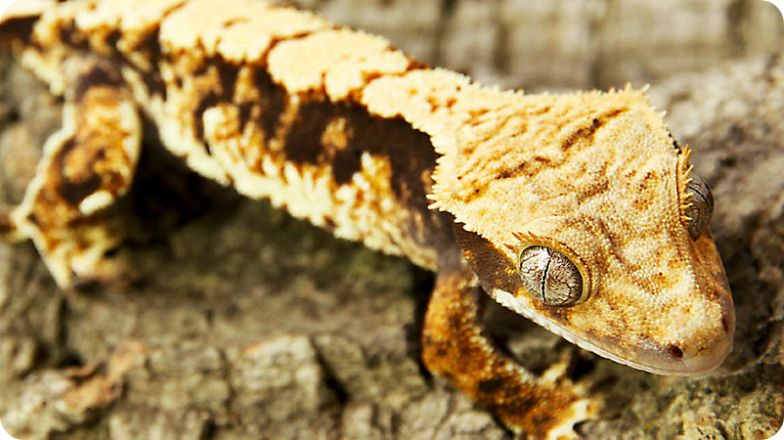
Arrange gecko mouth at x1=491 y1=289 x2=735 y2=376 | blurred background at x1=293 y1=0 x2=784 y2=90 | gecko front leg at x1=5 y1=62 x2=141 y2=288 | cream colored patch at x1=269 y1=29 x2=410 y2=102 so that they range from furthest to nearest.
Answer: blurred background at x1=293 y1=0 x2=784 y2=90
gecko front leg at x1=5 y1=62 x2=141 y2=288
cream colored patch at x1=269 y1=29 x2=410 y2=102
gecko mouth at x1=491 y1=289 x2=735 y2=376

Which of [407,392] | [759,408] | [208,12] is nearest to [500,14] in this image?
[208,12]

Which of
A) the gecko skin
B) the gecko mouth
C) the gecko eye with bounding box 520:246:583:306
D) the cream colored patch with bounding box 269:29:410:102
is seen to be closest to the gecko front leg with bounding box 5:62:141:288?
the gecko skin

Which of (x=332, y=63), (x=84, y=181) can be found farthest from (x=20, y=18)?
(x=332, y=63)

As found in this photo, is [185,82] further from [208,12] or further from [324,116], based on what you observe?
[324,116]

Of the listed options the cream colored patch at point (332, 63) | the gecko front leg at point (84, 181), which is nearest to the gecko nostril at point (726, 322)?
the cream colored patch at point (332, 63)

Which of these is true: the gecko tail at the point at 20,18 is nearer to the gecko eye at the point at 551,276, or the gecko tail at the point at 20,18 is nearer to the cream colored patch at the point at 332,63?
the cream colored patch at the point at 332,63

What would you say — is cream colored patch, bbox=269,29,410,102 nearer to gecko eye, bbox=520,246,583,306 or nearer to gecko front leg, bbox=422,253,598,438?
gecko front leg, bbox=422,253,598,438
